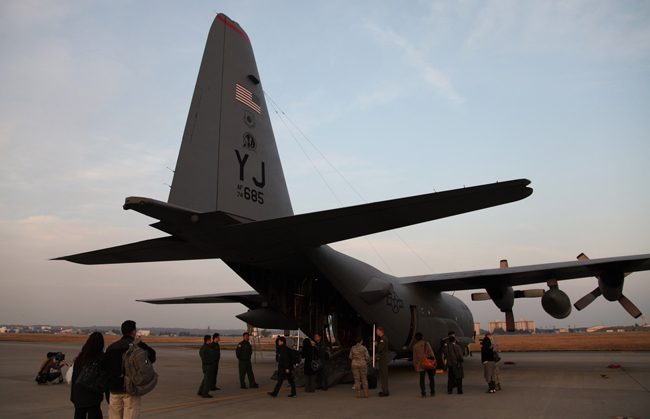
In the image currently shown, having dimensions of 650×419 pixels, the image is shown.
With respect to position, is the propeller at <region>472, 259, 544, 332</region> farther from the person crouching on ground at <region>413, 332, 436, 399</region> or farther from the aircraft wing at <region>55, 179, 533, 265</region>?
the aircraft wing at <region>55, 179, 533, 265</region>

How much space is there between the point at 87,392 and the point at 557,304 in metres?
12.6

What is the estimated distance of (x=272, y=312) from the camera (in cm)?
1642

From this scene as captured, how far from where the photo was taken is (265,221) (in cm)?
718

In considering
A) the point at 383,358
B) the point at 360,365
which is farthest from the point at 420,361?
the point at 360,365

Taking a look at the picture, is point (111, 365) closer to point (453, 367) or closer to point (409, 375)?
point (453, 367)

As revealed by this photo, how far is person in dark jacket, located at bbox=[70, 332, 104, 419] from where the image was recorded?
4.14 m

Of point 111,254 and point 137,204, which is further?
point 111,254

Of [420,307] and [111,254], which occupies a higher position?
[111,254]

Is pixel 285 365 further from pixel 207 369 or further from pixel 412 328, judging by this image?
pixel 412 328

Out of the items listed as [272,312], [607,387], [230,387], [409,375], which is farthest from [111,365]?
[272,312]

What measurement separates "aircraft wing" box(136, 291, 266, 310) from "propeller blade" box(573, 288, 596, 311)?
11858mm

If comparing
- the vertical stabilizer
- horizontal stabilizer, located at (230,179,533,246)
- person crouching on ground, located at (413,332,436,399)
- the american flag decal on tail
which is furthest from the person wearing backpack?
person crouching on ground, located at (413,332,436,399)

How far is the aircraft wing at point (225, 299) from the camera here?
18.3 metres

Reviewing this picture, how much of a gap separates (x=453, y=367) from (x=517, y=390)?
1.57 m
